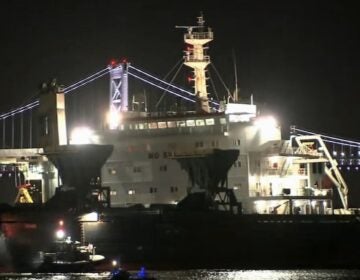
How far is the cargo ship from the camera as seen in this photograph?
58.0 metres

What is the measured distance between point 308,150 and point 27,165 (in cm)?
2230

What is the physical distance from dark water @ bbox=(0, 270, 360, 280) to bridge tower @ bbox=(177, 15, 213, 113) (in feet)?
66.4

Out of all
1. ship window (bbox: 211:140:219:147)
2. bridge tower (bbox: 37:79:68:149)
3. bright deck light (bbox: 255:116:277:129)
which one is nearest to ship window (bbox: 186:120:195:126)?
ship window (bbox: 211:140:219:147)

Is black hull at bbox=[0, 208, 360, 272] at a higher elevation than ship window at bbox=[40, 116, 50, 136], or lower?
lower

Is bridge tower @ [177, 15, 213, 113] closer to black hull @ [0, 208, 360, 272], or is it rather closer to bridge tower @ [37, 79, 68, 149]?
bridge tower @ [37, 79, 68, 149]

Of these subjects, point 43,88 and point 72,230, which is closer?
point 72,230

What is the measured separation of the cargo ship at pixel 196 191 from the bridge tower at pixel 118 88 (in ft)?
0.35

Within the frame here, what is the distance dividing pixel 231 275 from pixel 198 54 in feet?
78.6

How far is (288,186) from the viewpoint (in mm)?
67312

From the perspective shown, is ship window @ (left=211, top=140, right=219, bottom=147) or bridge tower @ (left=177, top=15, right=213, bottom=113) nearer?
ship window @ (left=211, top=140, right=219, bottom=147)

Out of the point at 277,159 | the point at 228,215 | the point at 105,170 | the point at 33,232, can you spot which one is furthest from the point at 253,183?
the point at 33,232

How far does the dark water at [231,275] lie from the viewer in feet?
163

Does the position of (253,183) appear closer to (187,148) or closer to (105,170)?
(187,148)

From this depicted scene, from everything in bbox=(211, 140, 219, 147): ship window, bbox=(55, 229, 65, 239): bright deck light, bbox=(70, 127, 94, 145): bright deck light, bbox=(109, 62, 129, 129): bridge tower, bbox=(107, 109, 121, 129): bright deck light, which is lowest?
bbox=(55, 229, 65, 239): bright deck light
